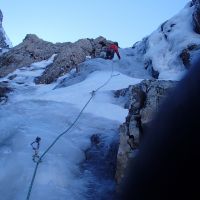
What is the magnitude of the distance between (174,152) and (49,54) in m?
26.0

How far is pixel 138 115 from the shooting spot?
294 inches

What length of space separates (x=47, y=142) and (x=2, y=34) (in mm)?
48011

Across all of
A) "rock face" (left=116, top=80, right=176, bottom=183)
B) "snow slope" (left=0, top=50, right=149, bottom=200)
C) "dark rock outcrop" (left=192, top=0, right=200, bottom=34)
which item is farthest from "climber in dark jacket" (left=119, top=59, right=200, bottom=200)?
"dark rock outcrop" (left=192, top=0, right=200, bottom=34)

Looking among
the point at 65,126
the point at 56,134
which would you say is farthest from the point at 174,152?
the point at 65,126

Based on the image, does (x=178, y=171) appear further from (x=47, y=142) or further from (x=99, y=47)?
(x=99, y=47)

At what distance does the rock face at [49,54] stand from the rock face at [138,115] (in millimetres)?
13543

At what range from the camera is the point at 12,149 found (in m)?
8.70

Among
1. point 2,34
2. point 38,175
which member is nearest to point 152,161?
point 38,175

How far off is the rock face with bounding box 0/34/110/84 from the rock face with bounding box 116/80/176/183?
44.4 ft

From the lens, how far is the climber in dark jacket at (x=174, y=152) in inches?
37.6

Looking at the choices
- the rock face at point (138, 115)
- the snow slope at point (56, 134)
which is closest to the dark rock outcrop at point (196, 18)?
the snow slope at point (56, 134)

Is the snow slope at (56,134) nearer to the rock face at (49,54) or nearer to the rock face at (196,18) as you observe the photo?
the rock face at (49,54)

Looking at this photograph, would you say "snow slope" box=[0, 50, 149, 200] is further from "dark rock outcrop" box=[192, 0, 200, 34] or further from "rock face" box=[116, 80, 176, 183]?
"dark rock outcrop" box=[192, 0, 200, 34]

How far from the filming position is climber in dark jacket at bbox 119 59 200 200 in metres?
0.95
